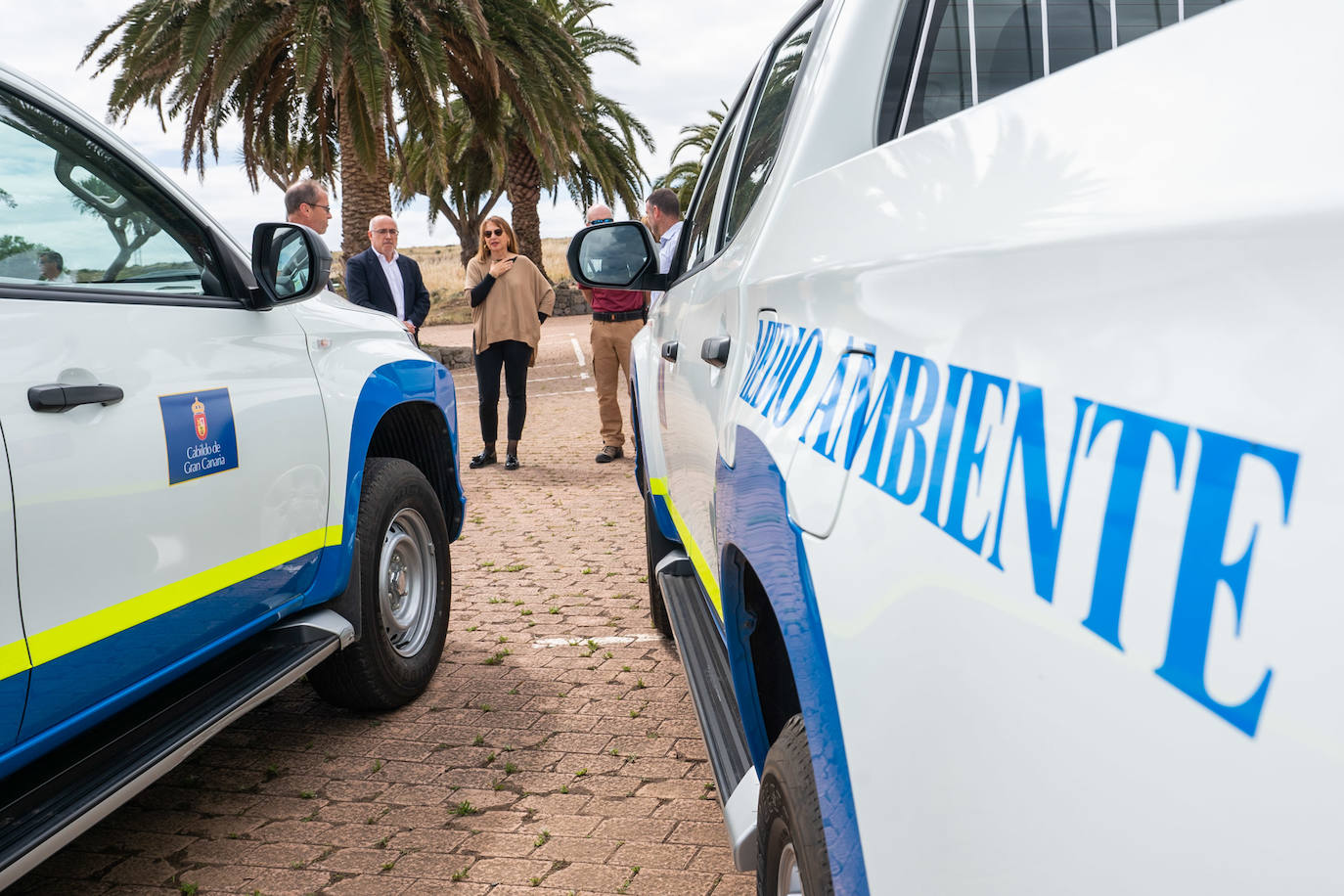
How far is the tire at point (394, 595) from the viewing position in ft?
12.0

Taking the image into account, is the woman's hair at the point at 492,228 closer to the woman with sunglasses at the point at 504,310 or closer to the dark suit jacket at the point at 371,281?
the woman with sunglasses at the point at 504,310

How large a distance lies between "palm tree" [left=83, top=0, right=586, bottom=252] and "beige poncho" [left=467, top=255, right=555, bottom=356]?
504cm

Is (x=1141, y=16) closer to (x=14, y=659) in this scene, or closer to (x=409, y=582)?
(x=14, y=659)

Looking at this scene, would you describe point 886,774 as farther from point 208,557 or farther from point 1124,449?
point 208,557

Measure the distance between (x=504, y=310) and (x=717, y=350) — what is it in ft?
21.8

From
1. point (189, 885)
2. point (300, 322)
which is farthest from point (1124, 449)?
point (300, 322)

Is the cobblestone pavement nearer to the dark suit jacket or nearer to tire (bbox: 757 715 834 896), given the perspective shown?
tire (bbox: 757 715 834 896)

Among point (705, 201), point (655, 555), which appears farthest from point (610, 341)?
point (705, 201)

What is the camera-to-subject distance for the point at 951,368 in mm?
1011

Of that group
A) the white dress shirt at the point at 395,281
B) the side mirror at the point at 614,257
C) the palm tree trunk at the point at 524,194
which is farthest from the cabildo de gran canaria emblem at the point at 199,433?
the palm tree trunk at the point at 524,194

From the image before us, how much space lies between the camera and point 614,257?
3744mm

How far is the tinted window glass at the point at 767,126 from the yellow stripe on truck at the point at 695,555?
81cm

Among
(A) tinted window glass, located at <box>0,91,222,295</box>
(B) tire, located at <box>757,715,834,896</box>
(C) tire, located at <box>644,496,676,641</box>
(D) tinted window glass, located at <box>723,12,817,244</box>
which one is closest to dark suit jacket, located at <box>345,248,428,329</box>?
(C) tire, located at <box>644,496,676,641</box>

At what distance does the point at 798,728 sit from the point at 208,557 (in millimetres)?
1767
